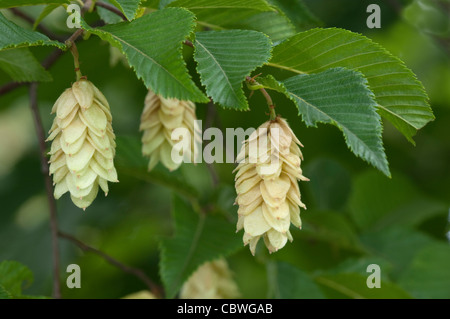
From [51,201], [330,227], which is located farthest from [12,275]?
[330,227]

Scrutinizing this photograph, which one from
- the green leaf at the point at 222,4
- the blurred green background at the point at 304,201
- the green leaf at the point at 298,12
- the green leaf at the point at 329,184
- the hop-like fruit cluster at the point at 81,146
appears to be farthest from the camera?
the green leaf at the point at 329,184

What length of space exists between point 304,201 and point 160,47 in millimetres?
1688

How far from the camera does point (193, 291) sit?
167 cm

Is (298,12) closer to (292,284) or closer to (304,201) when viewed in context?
(292,284)

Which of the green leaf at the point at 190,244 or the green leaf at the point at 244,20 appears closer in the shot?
the green leaf at the point at 244,20

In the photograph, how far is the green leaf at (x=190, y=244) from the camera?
1.54 m

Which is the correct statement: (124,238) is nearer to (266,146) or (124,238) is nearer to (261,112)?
(261,112)

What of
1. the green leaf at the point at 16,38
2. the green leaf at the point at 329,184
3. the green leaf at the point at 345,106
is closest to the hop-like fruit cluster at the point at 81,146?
the green leaf at the point at 16,38

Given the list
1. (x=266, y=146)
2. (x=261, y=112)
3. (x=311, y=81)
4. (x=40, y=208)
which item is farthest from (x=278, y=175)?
(x=40, y=208)

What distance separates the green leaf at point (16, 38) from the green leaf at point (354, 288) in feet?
3.46

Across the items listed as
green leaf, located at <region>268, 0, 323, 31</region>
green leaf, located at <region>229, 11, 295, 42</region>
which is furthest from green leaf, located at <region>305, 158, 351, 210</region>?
green leaf, located at <region>229, 11, 295, 42</region>

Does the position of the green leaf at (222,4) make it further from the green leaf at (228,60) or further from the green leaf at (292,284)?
the green leaf at (292,284)

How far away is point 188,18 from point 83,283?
1.67 m

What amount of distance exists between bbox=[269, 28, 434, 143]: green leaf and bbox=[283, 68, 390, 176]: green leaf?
0.06m
